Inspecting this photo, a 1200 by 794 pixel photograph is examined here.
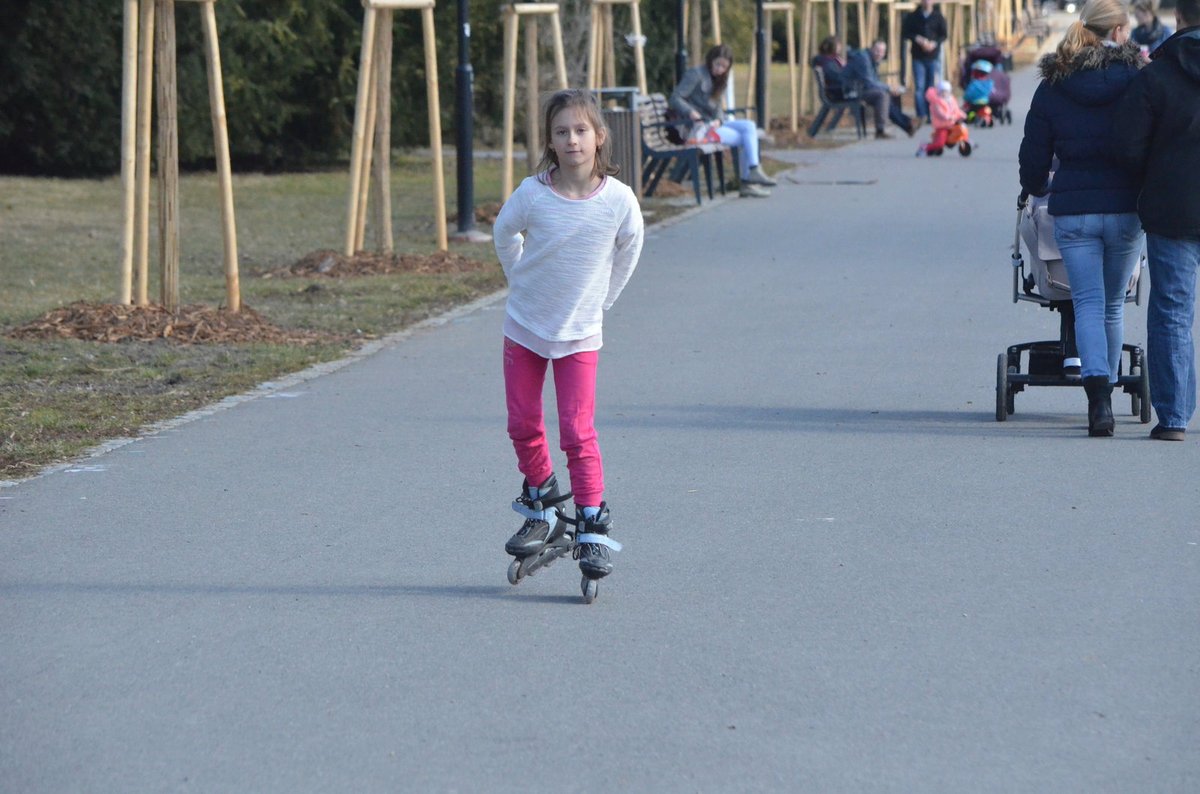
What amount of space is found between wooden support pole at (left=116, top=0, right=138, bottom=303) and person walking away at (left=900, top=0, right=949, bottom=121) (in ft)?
71.4

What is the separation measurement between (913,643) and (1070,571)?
3.26 feet

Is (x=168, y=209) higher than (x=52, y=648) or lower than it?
higher

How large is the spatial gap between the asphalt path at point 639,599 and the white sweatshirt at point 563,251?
0.85 meters

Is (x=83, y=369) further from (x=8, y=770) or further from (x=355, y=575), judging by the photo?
(x=8, y=770)

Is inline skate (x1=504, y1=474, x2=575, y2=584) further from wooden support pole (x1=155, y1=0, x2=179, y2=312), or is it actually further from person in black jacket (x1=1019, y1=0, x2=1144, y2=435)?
wooden support pole (x1=155, y1=0, x2=179, y2=312)

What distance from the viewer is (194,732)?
14.8 ft

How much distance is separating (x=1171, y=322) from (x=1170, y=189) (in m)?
0.58

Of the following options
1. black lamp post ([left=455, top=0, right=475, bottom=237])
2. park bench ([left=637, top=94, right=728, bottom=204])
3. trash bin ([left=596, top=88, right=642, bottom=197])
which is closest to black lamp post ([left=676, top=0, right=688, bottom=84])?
park bench ([left=637, top=94, right=728, bottom=204])

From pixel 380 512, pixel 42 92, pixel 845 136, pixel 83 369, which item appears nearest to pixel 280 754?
pixel 380 512

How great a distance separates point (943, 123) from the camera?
85.7 feet

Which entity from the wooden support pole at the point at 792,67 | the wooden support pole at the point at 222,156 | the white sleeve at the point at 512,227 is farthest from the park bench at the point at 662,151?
the white sleeve at the point at 512,227

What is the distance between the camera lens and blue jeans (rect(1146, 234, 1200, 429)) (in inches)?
313

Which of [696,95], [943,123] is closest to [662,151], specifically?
[696,95]

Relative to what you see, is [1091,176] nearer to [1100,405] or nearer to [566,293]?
[1100,405]
